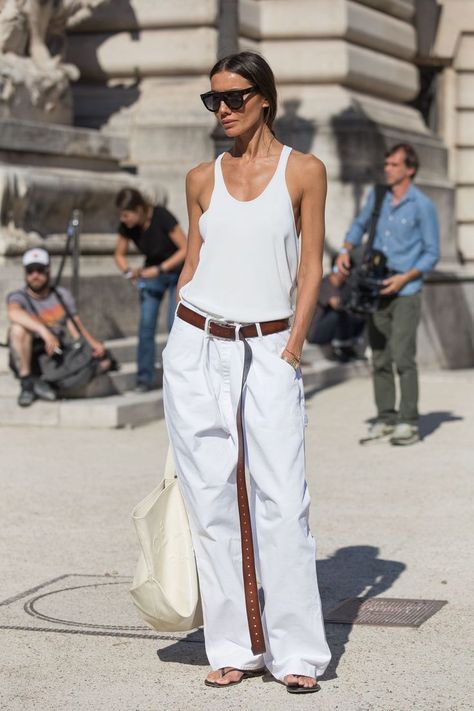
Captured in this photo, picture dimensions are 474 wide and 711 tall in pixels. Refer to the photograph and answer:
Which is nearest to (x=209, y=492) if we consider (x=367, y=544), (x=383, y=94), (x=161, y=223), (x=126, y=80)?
(x=367, y=544)

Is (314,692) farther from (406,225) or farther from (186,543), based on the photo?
(406,225)

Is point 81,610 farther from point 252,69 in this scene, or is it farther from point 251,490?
point 252,69

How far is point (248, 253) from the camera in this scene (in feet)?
16.8

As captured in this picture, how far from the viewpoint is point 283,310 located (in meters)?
5.17

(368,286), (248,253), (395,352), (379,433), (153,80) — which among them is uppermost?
(153,80)

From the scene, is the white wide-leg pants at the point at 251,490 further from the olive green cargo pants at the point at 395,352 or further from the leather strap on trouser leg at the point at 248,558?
the olive green cargo pants at the point at 395,352

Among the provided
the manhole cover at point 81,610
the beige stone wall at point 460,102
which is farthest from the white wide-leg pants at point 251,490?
the beige stone wall at point 460,102

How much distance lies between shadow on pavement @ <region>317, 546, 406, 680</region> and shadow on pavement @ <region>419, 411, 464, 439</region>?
4.26 meters

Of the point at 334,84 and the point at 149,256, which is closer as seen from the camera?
the point at 149,256

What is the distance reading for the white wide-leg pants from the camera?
16.5 ft

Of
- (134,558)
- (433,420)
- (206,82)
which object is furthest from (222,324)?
(206,82)

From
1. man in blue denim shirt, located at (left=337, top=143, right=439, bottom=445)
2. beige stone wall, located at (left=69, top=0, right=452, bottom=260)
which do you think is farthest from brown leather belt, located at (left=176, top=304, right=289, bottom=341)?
beige stone wall, located at (left=69, top=0, right=452, bottom=260)

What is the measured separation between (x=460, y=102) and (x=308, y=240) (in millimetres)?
15824

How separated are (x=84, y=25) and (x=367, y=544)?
409 inches
